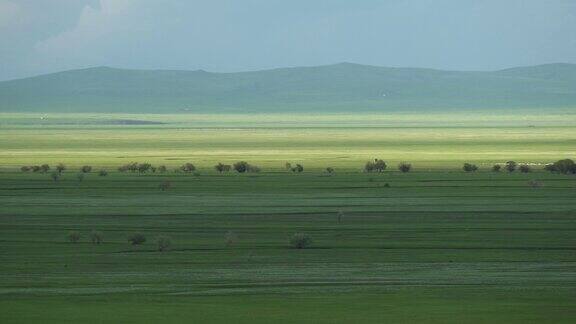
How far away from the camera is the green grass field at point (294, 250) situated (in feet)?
63.5

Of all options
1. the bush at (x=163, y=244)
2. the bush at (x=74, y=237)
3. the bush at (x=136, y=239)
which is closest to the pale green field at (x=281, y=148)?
the bush at (x=74, y=237)

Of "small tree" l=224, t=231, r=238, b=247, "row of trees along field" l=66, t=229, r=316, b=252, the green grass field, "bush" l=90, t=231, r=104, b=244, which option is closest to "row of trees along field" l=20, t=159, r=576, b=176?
the green grass field

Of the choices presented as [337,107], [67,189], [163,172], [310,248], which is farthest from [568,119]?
[310,248]

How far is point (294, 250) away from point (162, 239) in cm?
286

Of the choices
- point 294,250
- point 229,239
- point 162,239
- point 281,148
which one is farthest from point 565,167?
point 281,148

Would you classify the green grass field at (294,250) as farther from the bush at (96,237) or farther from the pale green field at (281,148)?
the pale green field at (281,148)

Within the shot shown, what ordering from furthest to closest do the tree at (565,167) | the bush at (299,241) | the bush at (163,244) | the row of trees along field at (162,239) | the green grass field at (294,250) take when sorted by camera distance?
the tree at (565,167), the bush at (299,241), the row of trees along field at (162,239), the bush at (163,244), the green grass field at (294,250)

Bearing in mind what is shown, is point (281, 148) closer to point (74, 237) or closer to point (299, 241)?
point (74, 237)

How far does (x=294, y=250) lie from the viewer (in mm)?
27484

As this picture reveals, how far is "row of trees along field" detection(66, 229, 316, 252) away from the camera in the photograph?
90.7ft

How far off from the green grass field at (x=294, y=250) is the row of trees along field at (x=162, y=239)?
0.22 meters

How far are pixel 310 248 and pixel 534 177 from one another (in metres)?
25.5

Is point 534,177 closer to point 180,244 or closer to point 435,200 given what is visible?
point 435,200

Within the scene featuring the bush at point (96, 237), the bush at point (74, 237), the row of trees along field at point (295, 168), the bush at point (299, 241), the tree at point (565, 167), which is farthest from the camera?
the row of trees along field at point (295, 168)
